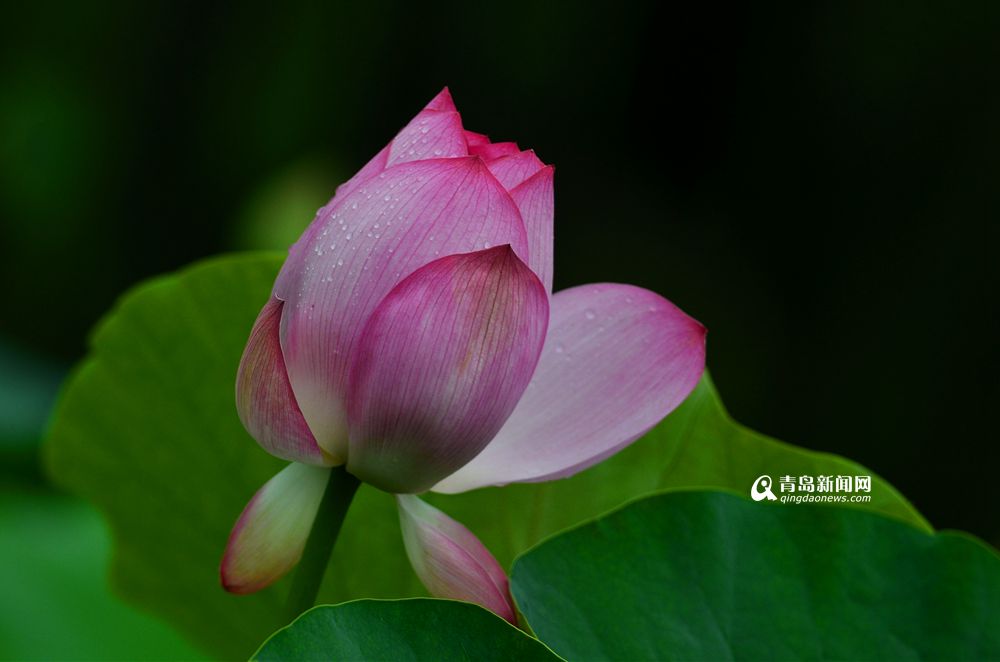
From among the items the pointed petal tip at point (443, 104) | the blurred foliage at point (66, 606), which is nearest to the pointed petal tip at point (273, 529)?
the pointed petal tip at point (443, 104)

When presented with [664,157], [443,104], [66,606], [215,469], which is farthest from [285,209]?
[443,104]

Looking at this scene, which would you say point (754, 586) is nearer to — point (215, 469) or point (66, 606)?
point (215, 469)

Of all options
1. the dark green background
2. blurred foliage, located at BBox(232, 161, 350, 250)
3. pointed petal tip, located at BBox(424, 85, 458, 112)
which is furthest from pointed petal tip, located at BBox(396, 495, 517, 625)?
the dark green background

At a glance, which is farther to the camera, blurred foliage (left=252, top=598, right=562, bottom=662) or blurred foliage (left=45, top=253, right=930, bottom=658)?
blurred foliage (left=45, top=253, right=930, bottom=658)

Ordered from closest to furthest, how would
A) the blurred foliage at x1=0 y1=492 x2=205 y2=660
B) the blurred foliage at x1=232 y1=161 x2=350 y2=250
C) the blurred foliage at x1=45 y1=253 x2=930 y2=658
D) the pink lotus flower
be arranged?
the pink lotus flower
the blurred foliage at x1=45 y1=253 x2=930 y2=658
the blurred foliage at x1=0 y1=492 x2=205 y2=660
the blurred foliage at x1=232 y1=161 x2=350 y2=250

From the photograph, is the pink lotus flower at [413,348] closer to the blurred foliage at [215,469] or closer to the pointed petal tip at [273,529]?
the pointed petal tip at [273,529]

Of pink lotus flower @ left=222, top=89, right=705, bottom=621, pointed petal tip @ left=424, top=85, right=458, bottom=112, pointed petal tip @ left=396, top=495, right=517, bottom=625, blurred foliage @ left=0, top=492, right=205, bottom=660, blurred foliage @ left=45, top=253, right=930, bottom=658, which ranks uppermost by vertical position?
pointed petal tip @ left=424, top=85, right=458, bottom=112

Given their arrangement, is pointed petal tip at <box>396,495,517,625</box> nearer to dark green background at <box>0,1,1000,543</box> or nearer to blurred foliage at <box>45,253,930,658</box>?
blurred foliage at <box>45,253,930,658</box>
